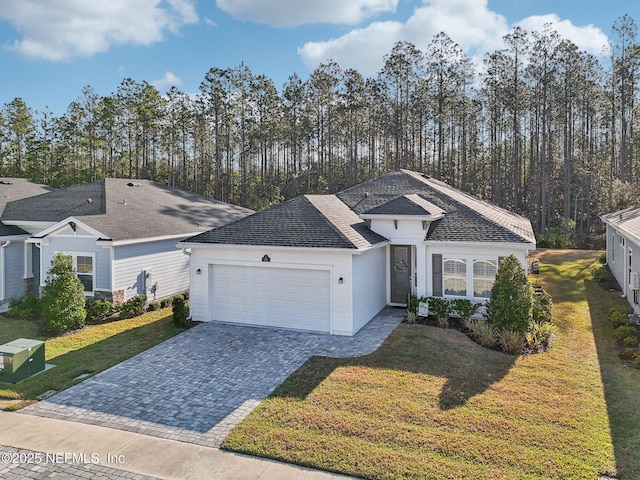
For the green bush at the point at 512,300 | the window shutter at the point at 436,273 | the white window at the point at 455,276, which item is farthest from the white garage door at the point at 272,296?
the green bush at the point at 512,300

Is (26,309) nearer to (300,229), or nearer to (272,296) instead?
(272,296)

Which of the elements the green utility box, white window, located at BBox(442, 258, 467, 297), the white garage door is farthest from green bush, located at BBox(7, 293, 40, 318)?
white window, located at BBox(442, 258, 467, 297)

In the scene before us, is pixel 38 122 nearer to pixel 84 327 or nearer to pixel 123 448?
pixel 84 327

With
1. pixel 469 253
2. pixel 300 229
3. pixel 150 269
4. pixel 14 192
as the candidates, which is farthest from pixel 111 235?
pixel 469 253

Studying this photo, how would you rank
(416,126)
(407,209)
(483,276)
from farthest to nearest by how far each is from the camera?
(416,126) → (407,209) → (483,276)

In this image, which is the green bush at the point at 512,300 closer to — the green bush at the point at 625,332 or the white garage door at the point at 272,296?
the green bush at the point at 625,332
